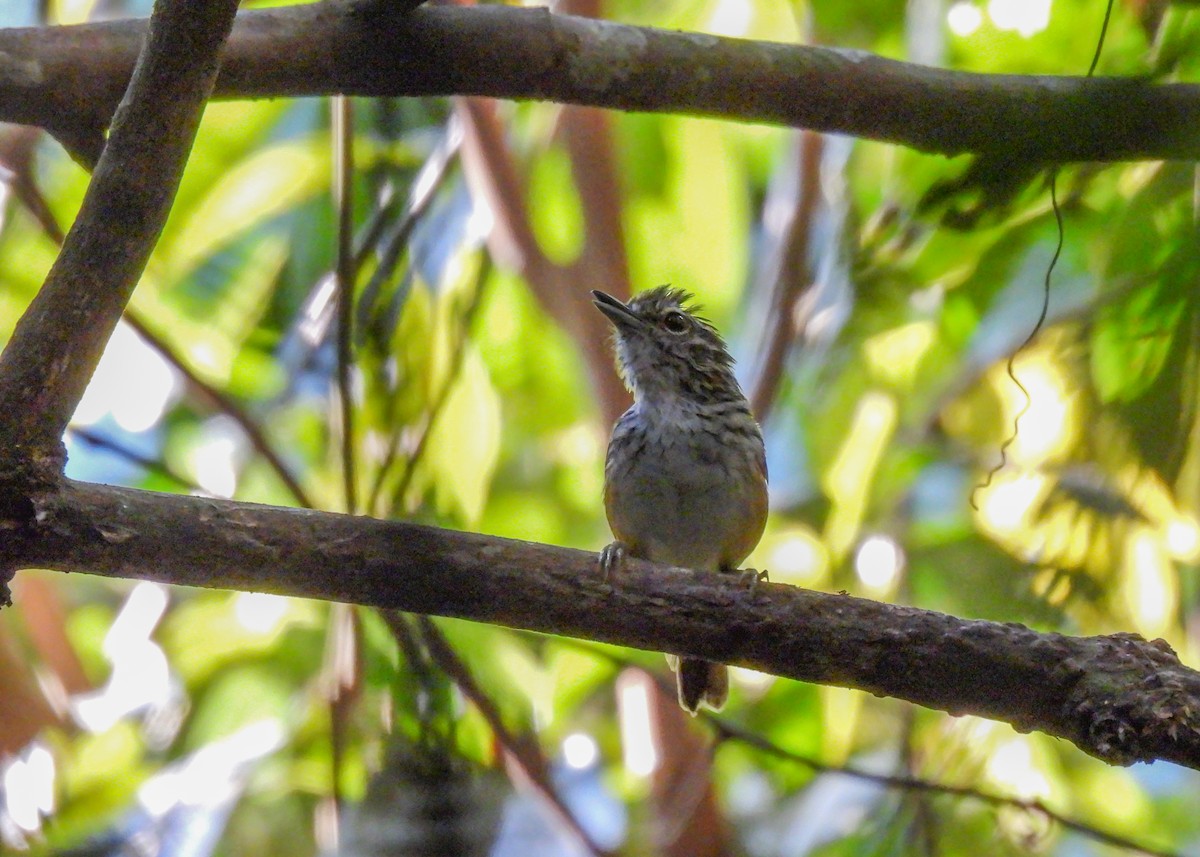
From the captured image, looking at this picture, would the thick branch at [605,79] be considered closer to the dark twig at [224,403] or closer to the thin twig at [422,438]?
the thin twig at [422,438]

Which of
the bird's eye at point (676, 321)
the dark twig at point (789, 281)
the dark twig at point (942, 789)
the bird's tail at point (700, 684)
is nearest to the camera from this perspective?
the dark twig at point (942, 789)

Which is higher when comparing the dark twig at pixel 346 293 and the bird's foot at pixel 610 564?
the dark twig at pixel 346 293

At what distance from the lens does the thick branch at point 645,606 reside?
266 cm

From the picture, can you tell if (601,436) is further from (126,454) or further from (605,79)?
(605,79)

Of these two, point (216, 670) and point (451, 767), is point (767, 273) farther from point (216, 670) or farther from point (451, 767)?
point (451, 767)

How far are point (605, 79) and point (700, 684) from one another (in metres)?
2.16

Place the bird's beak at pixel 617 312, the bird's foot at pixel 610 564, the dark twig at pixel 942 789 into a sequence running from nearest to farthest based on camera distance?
the bird's foot at pixel 610 564
the dark twig at pixel 942 789
the bird's beak at pixel 617 312

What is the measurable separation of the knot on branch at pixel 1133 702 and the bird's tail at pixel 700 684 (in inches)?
74.4

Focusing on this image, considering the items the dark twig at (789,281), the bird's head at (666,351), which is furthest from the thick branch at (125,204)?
the dark twig at (789,281)

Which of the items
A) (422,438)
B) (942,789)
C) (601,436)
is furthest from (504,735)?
(601,436)

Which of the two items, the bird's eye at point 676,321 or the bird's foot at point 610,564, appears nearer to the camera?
the bird's foot at point 610,564

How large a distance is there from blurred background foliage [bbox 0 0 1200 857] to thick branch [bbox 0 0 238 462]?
3.40ft

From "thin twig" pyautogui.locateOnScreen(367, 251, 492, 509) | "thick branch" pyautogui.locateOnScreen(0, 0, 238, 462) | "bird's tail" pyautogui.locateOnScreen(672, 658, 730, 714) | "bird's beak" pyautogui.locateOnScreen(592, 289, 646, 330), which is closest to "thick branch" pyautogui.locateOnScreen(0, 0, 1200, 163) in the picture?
"thick branch" pyautogui.locateOnScreen(0, 0, 238, 462)

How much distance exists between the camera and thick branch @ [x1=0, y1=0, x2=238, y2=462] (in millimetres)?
2719
